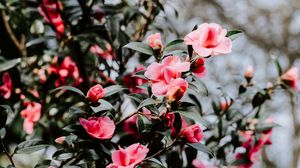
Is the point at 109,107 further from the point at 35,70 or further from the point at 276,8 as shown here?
the point at 276,8

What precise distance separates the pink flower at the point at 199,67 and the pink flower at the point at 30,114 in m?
0.68

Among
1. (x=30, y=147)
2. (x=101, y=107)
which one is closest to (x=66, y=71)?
(x=30, y=147)

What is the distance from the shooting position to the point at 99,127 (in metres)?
0.84

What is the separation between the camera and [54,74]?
1.51 m

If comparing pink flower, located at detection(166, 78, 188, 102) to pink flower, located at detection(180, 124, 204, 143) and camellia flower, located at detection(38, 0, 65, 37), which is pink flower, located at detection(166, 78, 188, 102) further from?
camellia flower, located at detection(38, 0, 65, 37)

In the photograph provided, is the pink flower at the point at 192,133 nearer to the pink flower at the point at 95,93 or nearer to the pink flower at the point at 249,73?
the pink flower at the point at 95,93

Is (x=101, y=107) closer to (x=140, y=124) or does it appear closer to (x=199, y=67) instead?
(x=140, y=124)

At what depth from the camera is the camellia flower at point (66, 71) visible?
1.48 metres

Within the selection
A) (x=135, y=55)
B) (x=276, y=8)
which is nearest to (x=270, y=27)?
(x=276, y=8)

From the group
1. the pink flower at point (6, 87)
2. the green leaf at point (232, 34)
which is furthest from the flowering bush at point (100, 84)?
the green leaf at point (232, 34)

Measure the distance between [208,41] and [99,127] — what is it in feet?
0.92

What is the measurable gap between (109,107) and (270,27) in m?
5.69

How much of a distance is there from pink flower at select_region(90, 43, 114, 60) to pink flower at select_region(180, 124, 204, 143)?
2.05 feet

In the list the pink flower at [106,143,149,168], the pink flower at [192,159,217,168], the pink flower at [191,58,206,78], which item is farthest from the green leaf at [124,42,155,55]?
the pink flower at [192,159,217,168]
